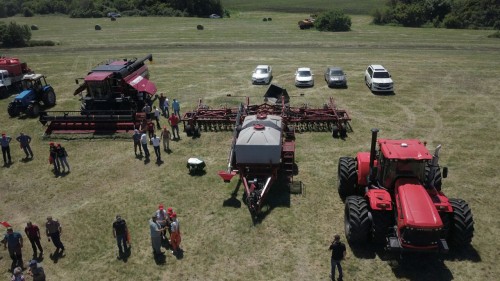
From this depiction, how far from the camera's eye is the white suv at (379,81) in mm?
→ 29047

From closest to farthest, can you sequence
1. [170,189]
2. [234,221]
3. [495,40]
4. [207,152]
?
1. [234,221]
2. [170,189]
3. [207,152]
4. [495,40]

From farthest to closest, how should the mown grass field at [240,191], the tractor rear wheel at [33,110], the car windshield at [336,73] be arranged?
the car windshield at [336,73], the tractor rear wheel at [33,110], the mown grass field at [240,191]

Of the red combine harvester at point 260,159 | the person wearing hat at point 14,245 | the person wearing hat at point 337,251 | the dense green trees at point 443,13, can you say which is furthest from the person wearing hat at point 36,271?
the dense green trees at point 443,13

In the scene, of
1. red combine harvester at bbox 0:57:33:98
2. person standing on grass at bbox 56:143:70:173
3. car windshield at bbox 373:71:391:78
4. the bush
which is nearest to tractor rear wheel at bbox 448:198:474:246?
person standing on grass at bbox 56:143:70:173

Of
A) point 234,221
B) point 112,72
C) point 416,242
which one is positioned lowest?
point 234,221

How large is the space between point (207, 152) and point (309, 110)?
272 inches

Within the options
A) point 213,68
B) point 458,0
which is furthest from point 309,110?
point 458,0

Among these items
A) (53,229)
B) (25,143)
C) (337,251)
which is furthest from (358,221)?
(25,143)

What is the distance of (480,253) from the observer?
41.1ft

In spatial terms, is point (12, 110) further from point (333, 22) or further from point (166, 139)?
point (333, 22)

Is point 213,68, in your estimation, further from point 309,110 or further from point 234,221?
point 234,221

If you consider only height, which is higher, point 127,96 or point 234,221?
point 127,96

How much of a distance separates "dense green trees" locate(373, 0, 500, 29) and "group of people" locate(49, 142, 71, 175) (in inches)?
2434

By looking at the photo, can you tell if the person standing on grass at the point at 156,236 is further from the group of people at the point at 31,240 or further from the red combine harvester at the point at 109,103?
the red combine harvester at the point at 109,103
